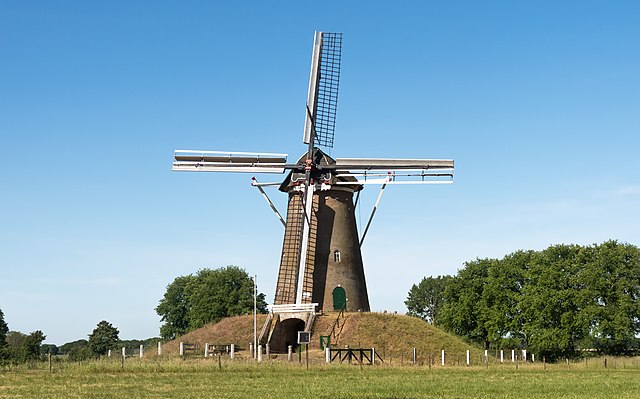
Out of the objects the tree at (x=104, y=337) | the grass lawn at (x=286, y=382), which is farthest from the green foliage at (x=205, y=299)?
the grass lawn at (x=286, y=382)

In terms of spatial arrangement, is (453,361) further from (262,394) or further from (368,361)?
(262,394)

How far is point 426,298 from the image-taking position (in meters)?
110

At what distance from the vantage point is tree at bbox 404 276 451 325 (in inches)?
4289

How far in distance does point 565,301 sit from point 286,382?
38.3 meters

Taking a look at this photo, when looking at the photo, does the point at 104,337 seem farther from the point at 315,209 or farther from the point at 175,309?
the point at 315,209

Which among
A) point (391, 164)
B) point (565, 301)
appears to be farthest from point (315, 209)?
point (565, 301)

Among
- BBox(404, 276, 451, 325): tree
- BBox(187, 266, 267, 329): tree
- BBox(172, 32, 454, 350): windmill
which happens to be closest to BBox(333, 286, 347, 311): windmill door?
BBox(172, 32, 454, 350): windmill

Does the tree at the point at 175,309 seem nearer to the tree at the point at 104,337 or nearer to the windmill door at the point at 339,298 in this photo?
the tree at the point at 104,337

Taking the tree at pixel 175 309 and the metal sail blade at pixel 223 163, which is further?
the tree at pixel 175 309

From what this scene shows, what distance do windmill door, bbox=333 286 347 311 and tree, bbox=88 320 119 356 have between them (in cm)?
4421

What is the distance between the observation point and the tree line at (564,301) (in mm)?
58656

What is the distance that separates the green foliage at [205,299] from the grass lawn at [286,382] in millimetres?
43515

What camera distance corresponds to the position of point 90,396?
22016 millimetres

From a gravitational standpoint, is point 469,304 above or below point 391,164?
below
